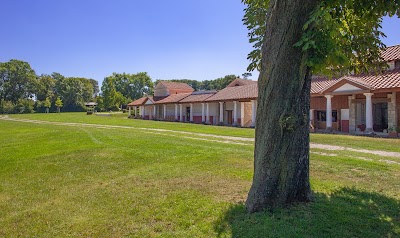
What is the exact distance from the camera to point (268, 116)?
4750mm

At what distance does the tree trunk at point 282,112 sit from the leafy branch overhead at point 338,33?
28 cm

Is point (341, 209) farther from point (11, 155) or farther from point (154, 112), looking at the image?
point (154, 112)

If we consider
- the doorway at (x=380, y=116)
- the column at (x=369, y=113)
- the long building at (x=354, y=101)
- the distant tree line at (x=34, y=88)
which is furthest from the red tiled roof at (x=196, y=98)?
the distant tree line at (x=34, y=88)

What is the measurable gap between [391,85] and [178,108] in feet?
104

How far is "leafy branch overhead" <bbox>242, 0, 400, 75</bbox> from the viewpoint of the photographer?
395 centimetres

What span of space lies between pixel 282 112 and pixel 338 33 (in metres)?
1.39

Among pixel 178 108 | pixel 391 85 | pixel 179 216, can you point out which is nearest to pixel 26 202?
pixel 179 216

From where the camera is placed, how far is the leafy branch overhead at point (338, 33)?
3.95 metres

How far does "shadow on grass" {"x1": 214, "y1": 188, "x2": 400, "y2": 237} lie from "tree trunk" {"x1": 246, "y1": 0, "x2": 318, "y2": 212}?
0.29 m

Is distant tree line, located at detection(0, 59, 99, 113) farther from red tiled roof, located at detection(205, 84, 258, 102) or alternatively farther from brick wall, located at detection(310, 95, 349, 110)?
brick wall, located at detection(310, 95, 349, 110)

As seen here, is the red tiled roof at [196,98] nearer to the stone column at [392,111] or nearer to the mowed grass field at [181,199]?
the stone column at [392,111]

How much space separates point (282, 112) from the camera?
183 inches

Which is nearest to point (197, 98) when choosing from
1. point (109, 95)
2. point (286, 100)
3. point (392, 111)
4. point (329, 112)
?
point (329, 112)

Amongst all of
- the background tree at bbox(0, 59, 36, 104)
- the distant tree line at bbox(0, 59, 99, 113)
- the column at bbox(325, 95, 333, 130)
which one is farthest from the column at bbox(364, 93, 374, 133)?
the background tree at bbox(0, 59, 36, 104)
